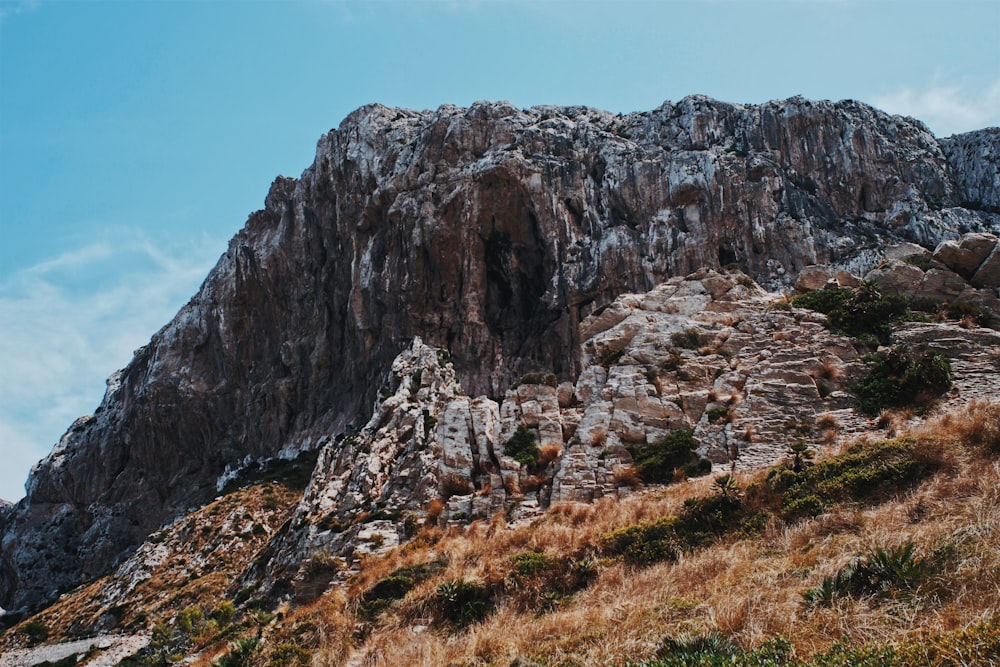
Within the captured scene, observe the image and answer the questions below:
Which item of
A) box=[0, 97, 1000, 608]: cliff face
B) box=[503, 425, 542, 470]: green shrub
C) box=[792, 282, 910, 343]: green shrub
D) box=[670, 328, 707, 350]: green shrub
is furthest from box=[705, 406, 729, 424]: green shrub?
box=[0, 97, 1000, 608]: cliff face

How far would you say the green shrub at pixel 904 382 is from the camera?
74.7 ft

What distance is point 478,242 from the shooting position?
6594 centimetres

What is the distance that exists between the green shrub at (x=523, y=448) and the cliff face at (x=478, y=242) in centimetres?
2322

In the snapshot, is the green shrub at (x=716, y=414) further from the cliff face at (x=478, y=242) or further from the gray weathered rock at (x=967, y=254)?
the cliff face at (x=478, y=242)

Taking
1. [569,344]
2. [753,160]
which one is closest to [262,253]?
[569,344]

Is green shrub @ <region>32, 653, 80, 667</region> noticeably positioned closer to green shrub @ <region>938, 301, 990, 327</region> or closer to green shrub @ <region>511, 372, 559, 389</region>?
green shrub @ <region>511, 372, 559, 389</region>

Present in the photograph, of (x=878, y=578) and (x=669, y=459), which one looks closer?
(x=878, y=578)

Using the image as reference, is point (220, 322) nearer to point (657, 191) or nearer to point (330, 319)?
point (330, 319)

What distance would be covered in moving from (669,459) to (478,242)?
146 feet

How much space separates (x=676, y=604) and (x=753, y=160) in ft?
191

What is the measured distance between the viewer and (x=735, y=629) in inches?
436

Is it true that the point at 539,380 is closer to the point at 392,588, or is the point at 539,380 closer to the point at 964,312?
the point at 392,588

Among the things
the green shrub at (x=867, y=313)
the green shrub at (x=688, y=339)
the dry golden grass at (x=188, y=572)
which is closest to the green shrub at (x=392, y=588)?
the green shrub at (x=688, y=339)

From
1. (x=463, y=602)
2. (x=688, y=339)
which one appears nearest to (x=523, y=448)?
(x=688, y=339)
